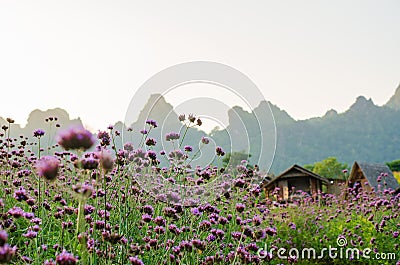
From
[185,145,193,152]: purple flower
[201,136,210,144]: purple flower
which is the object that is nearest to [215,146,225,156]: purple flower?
[201,136,210,144]: purple flower

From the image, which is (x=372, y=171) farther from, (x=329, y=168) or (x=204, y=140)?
(x=329, y=168)

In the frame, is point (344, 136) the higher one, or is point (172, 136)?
point (344, 136)

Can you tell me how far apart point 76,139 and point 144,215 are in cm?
163

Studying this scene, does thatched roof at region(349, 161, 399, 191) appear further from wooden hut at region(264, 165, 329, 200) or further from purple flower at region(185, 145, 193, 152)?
purple flower at region(185, 145, 193, 152)

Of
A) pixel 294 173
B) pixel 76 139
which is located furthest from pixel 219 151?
pixel 294 173

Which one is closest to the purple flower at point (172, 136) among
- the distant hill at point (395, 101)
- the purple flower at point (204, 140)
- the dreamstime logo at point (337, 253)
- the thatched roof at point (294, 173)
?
the purple flower at point (204, 140)

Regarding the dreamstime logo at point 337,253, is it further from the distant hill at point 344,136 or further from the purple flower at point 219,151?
the distant hill at point 344,136

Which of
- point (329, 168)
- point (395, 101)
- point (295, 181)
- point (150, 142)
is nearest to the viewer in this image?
point (150, 142)

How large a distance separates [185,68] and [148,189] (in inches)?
47.5

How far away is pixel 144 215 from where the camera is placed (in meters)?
3.14

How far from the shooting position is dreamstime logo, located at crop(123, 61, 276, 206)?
407 centimetres

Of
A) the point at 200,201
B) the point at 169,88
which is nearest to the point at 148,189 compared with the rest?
the point at 200,201

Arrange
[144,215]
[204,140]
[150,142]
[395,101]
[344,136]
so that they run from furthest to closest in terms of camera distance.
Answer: [395,101]
[344,136]
[204,140]
[150,142]
[144,215]

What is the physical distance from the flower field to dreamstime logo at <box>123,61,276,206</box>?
0.05 meters
